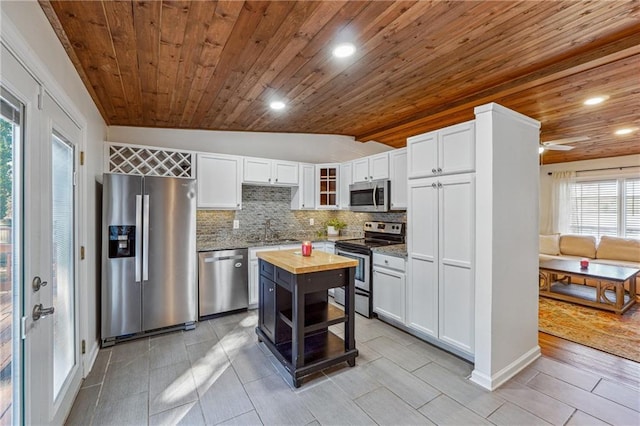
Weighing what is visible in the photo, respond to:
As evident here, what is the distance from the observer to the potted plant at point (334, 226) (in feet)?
16.2

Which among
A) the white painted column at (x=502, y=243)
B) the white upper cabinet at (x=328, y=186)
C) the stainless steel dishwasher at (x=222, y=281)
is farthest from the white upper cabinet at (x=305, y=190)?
the white painted column at (x=502, y=243)

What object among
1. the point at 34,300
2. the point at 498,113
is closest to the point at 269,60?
the point at 498,113

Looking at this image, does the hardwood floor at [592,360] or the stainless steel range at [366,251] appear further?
the stainless steel range at [366,251]

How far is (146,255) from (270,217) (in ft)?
6.28

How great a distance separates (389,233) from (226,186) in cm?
238

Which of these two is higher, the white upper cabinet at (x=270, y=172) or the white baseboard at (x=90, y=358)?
the white upper cabinet at (x=270, y=172)

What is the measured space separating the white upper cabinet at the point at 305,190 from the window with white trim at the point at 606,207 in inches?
225

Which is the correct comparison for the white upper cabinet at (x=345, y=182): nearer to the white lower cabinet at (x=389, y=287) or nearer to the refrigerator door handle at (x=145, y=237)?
the white lower cabinet at (x=389, y=287)

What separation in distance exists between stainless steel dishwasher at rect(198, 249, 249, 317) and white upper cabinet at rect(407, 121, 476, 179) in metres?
2.36

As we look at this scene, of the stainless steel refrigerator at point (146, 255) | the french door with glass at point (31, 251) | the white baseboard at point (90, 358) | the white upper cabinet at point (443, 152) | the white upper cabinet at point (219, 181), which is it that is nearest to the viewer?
the french door with glass at point (31, 251)

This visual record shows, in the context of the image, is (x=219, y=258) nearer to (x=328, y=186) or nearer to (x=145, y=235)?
(x=145, y=235)

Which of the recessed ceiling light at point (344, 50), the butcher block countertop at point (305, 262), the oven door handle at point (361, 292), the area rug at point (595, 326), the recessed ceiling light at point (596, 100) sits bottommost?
the area rug at point (595, 326)

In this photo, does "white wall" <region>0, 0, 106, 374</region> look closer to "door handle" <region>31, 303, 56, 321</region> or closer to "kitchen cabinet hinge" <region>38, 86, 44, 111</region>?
"kitchen cabinet hinge" <region>38, 86, 44, 111</region>

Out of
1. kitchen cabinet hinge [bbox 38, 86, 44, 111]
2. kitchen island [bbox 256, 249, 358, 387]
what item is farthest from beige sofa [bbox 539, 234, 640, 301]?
kitchen cabinet hinge [bbox 38, 86, 44, 111]
